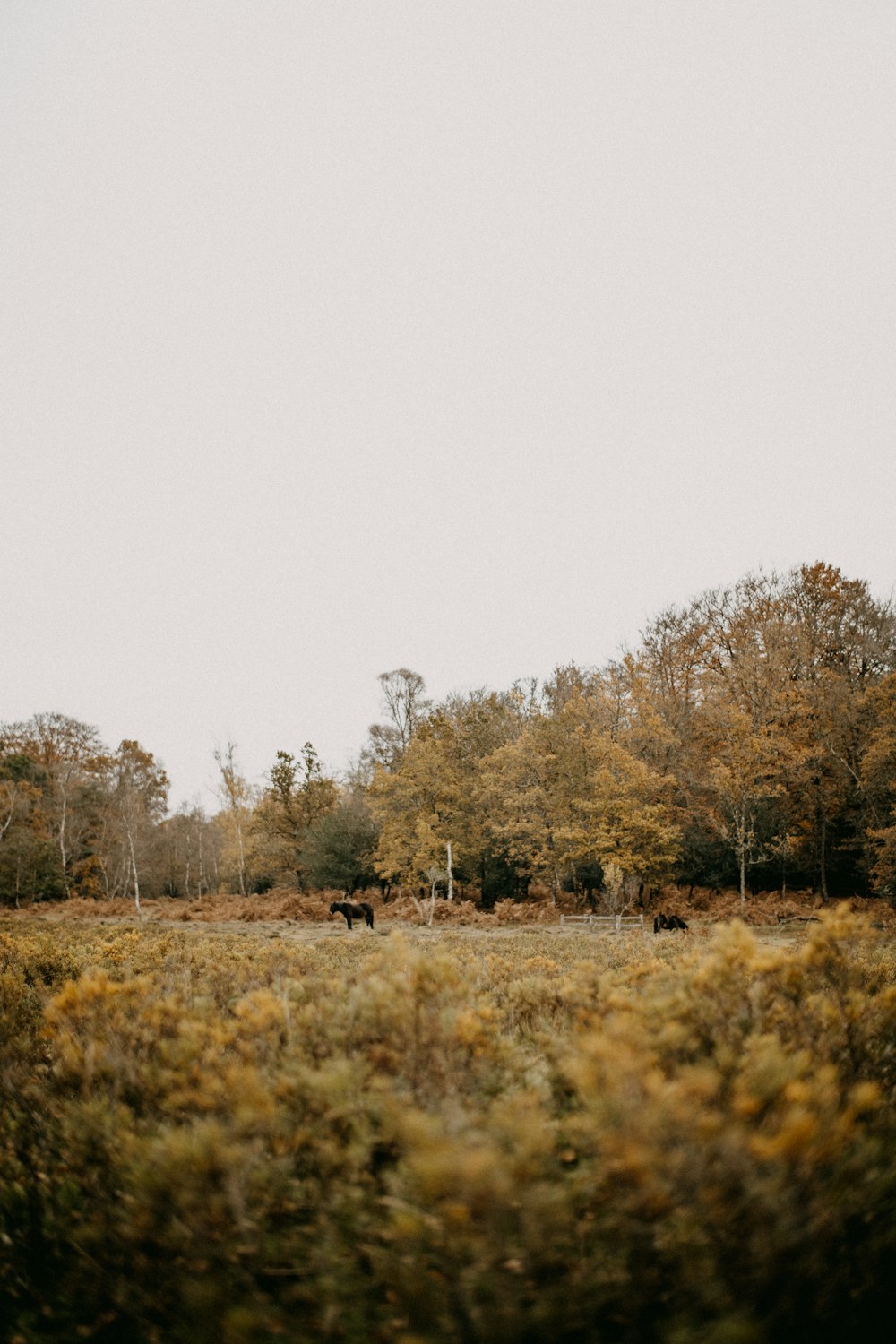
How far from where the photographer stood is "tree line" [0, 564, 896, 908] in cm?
2448

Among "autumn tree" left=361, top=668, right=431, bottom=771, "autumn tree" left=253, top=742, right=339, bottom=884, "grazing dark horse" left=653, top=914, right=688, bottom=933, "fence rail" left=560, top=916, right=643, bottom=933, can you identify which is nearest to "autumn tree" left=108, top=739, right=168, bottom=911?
"autumn tree" left=253, top=742, right=339, bottom=884

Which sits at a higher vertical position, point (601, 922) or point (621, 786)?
point (621, 786)

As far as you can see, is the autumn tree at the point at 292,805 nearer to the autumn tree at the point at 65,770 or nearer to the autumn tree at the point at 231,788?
the autumn tree at the point at 231,788

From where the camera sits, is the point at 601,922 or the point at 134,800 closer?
the point at 601,922

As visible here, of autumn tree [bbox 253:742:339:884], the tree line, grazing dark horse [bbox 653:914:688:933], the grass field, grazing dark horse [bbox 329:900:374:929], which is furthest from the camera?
autumn tree [bbox 253:742:339:884]

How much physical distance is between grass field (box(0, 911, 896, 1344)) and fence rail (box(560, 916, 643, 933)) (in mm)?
19476

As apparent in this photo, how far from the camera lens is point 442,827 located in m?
30.5

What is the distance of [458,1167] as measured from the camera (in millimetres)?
1591

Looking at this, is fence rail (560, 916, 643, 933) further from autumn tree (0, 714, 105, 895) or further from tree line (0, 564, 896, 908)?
autumn tree (0, 714, 105, 895)

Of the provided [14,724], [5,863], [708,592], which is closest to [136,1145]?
[708,592]

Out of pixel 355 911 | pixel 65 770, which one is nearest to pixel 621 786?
pixel 355 911

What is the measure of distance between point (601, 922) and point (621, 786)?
4.88 m

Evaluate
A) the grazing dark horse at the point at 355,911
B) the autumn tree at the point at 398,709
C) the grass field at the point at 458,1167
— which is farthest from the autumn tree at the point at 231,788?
the grass field at the point at 458,1167

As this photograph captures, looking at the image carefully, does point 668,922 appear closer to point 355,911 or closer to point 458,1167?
point 355,911
